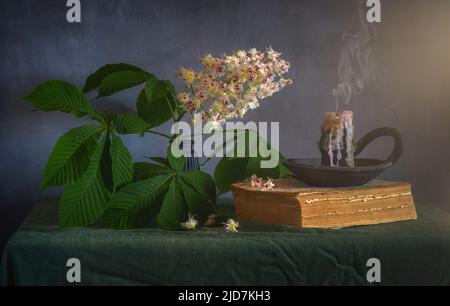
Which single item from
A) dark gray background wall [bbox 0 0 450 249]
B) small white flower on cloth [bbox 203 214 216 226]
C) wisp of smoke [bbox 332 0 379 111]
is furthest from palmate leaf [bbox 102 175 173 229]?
wisp of smoke [bbox 332 0 379 111]

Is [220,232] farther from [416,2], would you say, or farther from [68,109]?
[416,2]

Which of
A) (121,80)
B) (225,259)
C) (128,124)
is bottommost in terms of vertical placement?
(225,259)

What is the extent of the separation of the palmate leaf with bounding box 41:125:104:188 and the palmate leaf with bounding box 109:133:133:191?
5cm

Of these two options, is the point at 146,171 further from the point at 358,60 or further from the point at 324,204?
the point at 358,60

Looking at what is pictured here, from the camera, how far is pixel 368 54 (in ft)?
6.84

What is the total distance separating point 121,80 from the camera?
5.57 ft

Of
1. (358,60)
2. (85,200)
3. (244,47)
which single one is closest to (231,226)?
(85,200)

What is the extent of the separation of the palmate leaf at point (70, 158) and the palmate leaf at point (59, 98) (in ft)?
0.30

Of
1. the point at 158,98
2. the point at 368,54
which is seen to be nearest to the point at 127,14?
the point at 158,98

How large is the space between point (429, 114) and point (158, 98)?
93 cm

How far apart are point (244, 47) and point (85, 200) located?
30.9 inches

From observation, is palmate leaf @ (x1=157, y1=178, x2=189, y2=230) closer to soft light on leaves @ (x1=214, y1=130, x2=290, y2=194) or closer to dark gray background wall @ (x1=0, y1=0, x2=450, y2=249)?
soft light on leaves @ (x1=214, y1=130, x2=290, y2=194)

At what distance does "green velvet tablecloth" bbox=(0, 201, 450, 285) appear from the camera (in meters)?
1.35

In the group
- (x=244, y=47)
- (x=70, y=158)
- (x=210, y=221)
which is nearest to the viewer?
(x=70, y=158)
